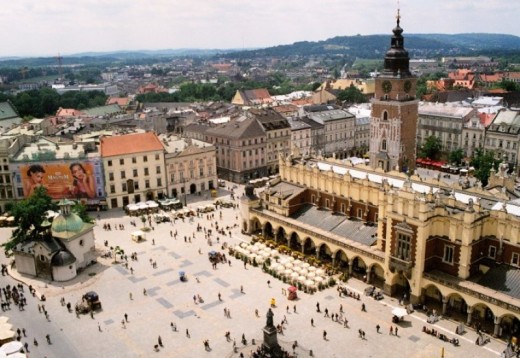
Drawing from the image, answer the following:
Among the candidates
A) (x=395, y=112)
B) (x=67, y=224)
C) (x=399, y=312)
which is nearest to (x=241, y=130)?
(x=395, y=112)

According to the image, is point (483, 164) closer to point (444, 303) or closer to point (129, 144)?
point (444, 303)

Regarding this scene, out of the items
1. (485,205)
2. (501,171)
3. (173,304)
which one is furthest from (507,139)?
(173,304)

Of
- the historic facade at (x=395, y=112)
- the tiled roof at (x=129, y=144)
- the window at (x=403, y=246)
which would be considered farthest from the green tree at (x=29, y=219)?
the historic facade at (x=395, y=112)

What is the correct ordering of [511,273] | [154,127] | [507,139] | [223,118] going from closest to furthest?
[511,273]
[507,139]
[223,118]
[154,127]

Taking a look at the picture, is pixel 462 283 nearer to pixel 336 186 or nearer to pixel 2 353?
pixel 336 186

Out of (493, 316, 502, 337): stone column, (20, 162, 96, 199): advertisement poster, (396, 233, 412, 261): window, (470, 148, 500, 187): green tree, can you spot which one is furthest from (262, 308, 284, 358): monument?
(470, 148, 500, 187): green tree

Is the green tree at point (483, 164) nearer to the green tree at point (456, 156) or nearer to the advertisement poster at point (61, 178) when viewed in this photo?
the green tree at point (456, 156)
